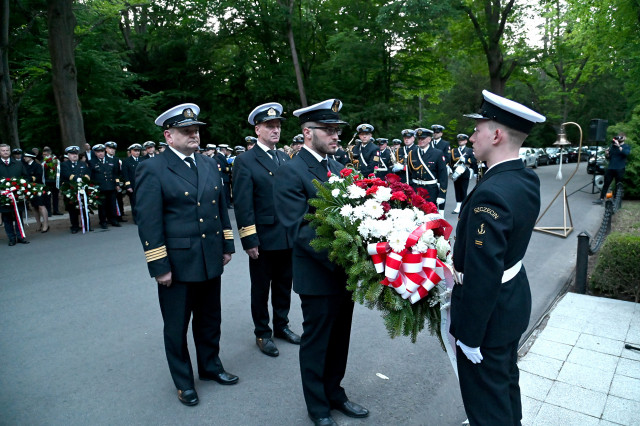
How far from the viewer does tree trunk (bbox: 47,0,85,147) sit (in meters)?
14.4

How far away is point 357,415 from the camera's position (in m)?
3.39

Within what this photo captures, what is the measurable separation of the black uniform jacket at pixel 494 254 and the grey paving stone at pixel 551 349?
226cm

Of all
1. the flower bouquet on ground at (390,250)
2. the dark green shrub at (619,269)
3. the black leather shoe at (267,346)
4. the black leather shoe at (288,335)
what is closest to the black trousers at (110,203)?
the black leather shoe at (288,335)

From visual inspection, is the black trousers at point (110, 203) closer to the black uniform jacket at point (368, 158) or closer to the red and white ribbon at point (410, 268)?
the black uniform jacket at point (368, 158)

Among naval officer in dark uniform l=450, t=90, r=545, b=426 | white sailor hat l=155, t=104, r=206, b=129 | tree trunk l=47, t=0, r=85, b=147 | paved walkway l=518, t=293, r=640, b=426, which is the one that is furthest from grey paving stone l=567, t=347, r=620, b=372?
tree trunk l=47, t=0, r=85, b=147

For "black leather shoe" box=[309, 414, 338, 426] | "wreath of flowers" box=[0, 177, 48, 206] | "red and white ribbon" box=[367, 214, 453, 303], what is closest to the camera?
"red and white ribbon" box=[367, 214, 453, 303]

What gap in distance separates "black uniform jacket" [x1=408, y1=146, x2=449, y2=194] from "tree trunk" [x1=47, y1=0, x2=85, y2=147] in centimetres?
1151

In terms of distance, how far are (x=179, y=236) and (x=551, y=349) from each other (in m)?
3.77

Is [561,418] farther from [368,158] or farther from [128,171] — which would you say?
[128,171]

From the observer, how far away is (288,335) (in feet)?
15.7

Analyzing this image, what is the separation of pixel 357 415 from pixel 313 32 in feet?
85.8

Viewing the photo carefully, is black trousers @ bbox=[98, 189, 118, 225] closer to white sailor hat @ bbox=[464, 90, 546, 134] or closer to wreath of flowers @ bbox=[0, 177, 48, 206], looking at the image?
wreath of flowers @ bbox=[0, 177, 48, 206]

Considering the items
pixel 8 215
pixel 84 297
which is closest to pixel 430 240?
pixel 84 297

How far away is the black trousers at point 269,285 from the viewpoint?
4.59m
